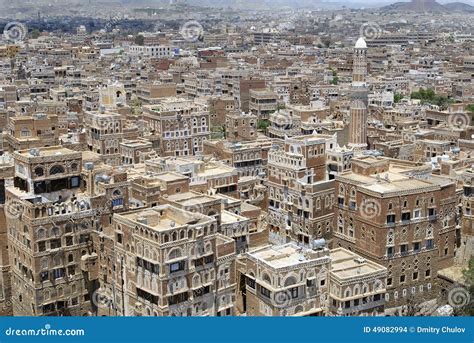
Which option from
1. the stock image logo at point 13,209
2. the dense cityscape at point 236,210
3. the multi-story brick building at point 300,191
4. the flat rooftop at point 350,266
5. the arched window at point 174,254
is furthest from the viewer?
the multi-story brick building at point 300,191

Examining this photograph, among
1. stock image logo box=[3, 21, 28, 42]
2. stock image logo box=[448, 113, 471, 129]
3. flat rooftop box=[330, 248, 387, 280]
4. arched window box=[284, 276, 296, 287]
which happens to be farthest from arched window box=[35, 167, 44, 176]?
stock image logo box=[3, 21, 28, 42]

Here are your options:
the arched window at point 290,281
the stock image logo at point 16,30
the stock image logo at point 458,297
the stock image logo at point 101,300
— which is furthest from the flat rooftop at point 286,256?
the stock image logo at point 16,30

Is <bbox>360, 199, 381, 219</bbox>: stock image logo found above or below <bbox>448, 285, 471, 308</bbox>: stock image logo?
above

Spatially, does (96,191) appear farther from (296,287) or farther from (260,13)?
(260,13)

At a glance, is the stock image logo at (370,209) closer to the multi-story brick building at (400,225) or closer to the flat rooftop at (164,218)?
the multi-story brick building at (400,225)

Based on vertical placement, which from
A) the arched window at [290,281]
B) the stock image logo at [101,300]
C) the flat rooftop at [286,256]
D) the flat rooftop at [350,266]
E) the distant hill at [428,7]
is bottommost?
the stock image logo at [101,300]

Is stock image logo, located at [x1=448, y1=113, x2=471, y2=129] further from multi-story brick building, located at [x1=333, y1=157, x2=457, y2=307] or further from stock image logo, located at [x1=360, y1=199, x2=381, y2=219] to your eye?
stock image logo, located at [x1=360, y1=199, x2=381, y2=219]
